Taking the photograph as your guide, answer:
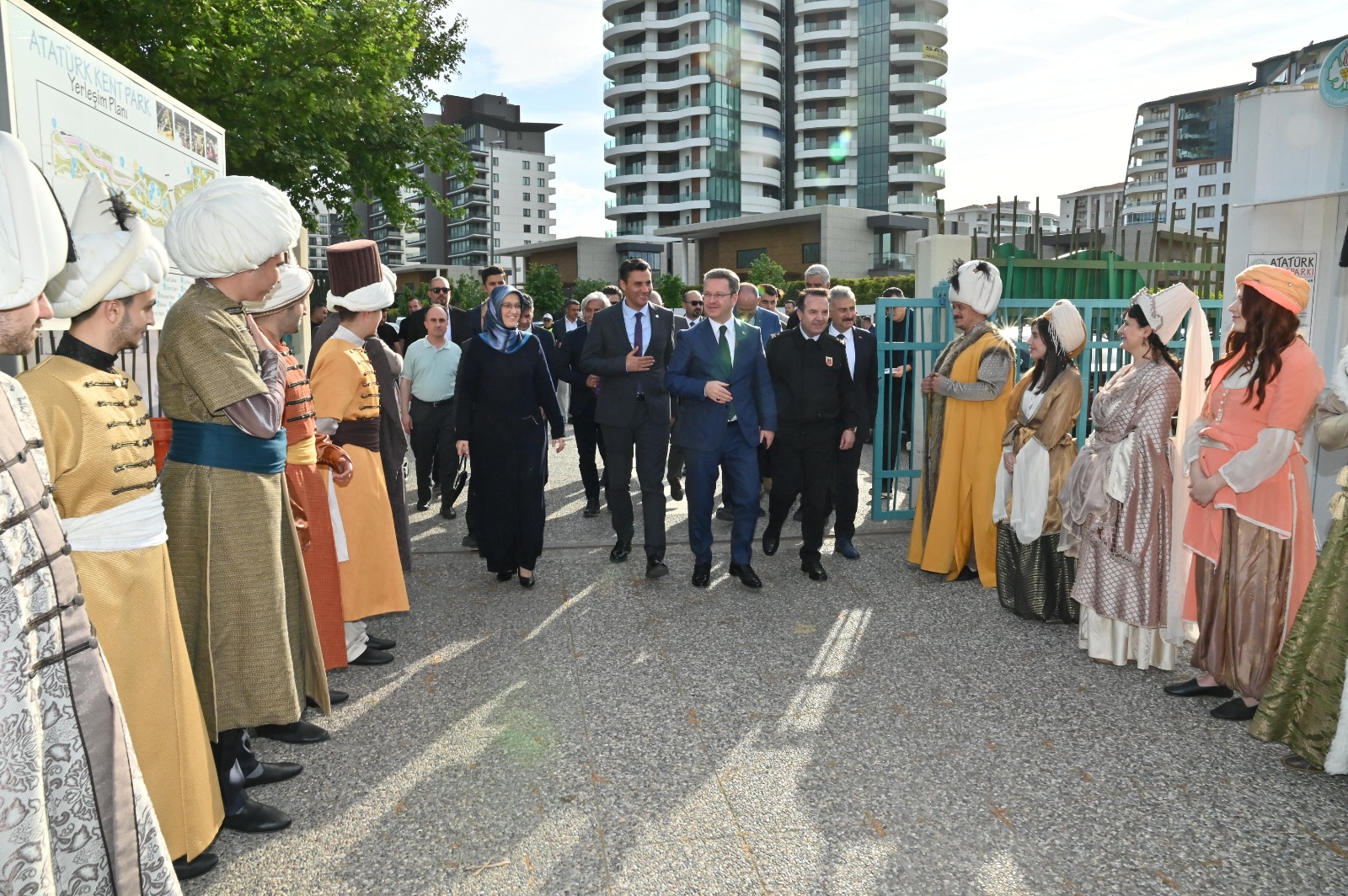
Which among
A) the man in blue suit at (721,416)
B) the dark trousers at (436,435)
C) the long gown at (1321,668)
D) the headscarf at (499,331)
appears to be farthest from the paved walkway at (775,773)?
the dark trousers at (436,435)

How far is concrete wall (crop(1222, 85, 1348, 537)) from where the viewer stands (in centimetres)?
604

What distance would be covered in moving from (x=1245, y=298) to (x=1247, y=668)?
1.68m

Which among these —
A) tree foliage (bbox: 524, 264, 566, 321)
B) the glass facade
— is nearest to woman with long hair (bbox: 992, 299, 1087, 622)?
tree foliage (bbox: 524, 264, 566, 321)

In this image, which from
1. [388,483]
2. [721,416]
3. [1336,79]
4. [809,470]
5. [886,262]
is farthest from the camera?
[886,262]

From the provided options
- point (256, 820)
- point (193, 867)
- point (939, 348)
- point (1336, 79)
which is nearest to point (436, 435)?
point (939, 348)

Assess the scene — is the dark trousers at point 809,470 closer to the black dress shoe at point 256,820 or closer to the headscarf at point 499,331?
the headscarf at point 499,331

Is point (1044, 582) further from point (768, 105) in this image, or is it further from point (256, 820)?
point (768, 105)

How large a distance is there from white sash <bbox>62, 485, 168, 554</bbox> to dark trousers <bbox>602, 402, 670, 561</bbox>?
3993 millimetres

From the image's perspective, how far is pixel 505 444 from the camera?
6438mm

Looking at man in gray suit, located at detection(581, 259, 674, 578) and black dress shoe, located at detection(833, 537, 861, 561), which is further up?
man in gray suit, located at detection(581, 259, 674, 578)

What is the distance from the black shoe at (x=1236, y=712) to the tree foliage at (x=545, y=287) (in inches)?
2599

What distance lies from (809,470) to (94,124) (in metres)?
4.68

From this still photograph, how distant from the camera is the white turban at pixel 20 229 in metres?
2.17

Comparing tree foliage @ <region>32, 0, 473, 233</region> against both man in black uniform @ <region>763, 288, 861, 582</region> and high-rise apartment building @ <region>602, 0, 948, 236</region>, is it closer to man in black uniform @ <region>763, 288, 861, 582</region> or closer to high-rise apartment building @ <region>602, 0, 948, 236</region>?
man in black uniform @ <region>763, 288, 861, 582</region>
